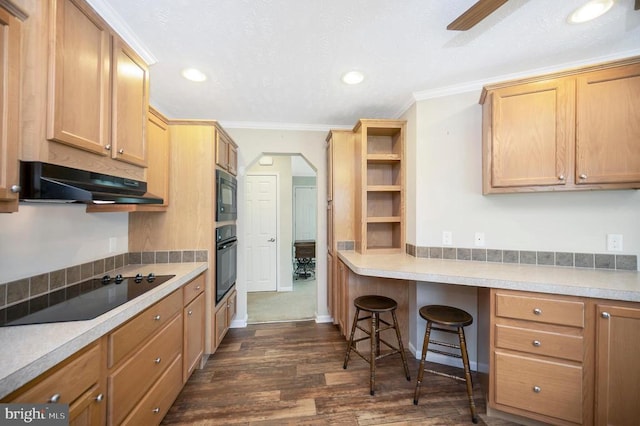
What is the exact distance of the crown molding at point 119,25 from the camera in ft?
4.22

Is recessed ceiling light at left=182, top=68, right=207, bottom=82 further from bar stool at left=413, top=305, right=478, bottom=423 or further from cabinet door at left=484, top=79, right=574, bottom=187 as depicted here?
bar stool at left=413, top=305, right=478, bottom=423

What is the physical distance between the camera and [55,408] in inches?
32.4

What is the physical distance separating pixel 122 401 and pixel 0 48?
1.50 m

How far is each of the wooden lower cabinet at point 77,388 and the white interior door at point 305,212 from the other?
17.6 ft

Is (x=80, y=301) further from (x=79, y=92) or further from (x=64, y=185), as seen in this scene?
(x=79, y=92)

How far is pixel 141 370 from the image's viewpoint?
1.30 meters

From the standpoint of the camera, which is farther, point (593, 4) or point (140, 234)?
point (140, 234)

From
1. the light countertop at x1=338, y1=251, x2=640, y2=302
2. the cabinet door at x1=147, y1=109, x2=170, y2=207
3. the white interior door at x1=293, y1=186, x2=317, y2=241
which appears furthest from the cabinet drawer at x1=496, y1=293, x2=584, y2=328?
the white interior door at x1=293, y1=186, x2=317, y2=241

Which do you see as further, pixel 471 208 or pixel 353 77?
pixel 471 208

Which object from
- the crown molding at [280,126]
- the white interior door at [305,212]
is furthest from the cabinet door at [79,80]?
the white interior door at [305,212]

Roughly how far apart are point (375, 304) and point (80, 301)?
1.92 m

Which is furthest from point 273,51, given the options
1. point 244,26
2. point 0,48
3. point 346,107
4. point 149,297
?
point 149,297

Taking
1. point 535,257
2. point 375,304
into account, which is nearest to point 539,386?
point 535,257

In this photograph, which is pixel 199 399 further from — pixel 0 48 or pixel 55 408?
pixel 0 48
